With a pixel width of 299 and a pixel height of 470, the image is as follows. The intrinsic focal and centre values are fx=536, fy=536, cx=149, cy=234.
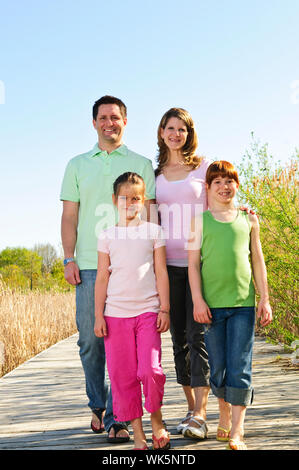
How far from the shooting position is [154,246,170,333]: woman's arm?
266cm

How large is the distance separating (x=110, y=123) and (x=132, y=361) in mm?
1400

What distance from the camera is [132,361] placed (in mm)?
2682

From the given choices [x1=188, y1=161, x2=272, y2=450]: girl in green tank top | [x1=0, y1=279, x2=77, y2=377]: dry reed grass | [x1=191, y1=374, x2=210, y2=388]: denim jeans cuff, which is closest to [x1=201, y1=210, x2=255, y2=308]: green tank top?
[x1=188, y1=161, x2=272, y2=450]: girl in green tank top

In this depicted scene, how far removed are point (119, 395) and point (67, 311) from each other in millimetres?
8121

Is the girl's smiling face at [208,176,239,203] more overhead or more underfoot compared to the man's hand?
more overhead

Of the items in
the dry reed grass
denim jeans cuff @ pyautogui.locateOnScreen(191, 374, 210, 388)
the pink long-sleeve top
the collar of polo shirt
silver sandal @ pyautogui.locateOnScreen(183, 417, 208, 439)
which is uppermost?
the collar of polo shirt

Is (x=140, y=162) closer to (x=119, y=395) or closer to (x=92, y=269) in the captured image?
(x=92, y=269)

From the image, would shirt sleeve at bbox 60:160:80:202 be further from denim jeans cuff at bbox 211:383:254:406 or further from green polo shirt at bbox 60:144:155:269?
denim jeans cuff at bbox 211:383:254:406

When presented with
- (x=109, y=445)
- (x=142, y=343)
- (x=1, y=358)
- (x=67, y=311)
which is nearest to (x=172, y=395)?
(x=109, y=445)

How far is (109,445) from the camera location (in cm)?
284

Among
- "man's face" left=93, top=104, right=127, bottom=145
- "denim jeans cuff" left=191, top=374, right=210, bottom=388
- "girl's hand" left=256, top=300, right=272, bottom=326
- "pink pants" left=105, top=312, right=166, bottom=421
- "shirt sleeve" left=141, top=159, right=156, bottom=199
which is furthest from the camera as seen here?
"man's face" left=93, top=104, right=127, bottom=145

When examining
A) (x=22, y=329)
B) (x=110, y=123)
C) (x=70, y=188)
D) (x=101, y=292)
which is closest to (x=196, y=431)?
(x=101, y=292)

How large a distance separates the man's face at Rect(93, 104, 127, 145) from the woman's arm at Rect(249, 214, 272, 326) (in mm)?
957

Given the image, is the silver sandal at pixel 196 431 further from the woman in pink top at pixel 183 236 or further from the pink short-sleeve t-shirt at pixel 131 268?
the pink short-sleeve t-shirt at pixel 131 268
